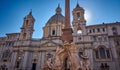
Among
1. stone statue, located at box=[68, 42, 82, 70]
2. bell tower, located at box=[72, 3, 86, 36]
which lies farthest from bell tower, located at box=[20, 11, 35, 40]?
stone statue, located at box=[68, 42, 82, 70]

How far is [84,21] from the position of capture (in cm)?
3569

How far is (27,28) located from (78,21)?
17454 mm

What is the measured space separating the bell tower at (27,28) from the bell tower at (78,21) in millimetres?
14955

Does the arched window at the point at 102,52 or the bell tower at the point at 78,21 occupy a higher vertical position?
the bell tower at the point at 78,21

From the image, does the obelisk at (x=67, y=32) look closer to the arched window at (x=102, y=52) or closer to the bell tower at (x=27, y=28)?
the arched window at (x=102, y=52)

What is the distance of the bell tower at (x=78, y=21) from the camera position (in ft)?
116

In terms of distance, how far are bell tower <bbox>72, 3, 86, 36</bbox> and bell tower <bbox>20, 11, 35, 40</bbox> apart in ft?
49.1

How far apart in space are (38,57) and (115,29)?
23.9m

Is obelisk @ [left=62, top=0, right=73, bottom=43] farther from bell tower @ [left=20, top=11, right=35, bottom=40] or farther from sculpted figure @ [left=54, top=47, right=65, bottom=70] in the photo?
bell tower @ [left=20, top=11, right=35, bottom=40]

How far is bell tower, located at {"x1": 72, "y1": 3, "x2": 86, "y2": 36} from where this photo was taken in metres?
35.3

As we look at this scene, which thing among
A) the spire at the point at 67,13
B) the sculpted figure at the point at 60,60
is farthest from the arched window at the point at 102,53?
the sculpted figure at the point at 60,60

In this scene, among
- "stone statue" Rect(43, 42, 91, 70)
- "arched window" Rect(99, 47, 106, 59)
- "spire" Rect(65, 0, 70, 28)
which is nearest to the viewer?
"stone statue" Rect(43, 42, 91, 70)

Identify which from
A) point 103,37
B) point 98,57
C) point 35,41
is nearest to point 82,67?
point 98,57

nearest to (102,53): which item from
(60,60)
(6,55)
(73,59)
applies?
(73,59)
